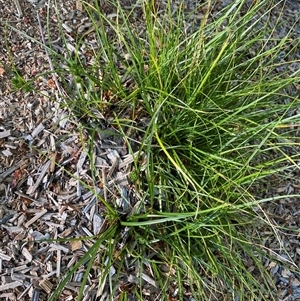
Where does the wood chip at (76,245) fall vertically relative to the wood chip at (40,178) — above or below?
below

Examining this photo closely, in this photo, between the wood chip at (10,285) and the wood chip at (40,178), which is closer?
the wood chip at (10,285)

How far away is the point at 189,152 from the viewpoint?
2.12 meters

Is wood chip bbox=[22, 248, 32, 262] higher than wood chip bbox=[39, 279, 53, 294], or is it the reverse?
wood chip bbox=[22, 248, 32, 262]

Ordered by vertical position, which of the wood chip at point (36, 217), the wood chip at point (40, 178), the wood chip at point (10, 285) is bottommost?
the wood chip at point (10, 285)

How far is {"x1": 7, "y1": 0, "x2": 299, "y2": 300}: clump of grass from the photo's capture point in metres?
1.98

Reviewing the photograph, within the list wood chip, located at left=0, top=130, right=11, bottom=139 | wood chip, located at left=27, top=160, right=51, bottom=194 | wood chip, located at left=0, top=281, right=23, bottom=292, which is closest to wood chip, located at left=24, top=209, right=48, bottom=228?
wood chip, located at left=27, top=160, right=51, bottom=194

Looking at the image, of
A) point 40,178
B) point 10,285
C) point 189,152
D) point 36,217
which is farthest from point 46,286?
point 189,152

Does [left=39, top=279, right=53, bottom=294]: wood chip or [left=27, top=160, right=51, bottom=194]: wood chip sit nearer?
[left=39, top=279, right=53, bottom=294]: wood chip

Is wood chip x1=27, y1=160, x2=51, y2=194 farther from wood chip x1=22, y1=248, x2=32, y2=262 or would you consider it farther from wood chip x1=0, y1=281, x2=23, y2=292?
wood chip x1=0, y1=281, x2=23, y2=292

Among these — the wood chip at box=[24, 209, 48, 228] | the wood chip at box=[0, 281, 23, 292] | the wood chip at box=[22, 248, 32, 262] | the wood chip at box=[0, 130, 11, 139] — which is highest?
the wood chip at box=[0, 130, 11, 139]

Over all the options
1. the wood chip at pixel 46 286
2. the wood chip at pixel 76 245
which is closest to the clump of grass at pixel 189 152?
the wood chip at pixel 76 245

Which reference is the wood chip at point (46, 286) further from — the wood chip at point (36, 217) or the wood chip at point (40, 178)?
the wood chip at point (40, 178)

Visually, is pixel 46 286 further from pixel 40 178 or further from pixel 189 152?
pixel 189 152

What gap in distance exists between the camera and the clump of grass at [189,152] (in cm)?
198
